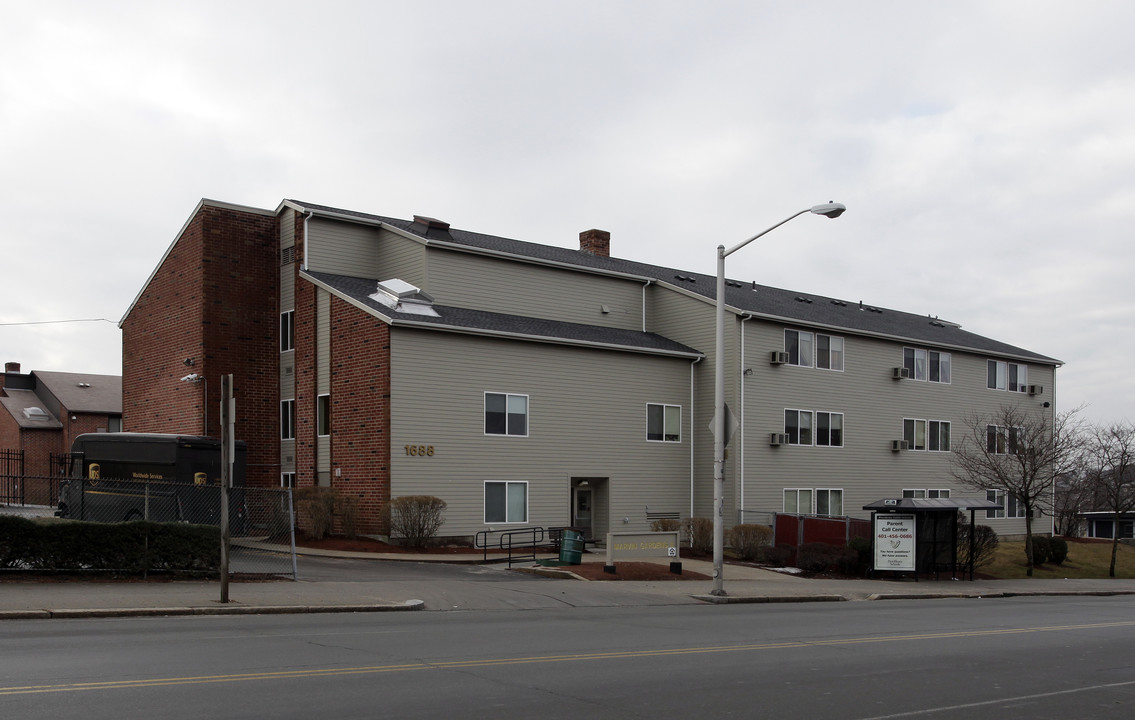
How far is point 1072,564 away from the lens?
39.9 metres

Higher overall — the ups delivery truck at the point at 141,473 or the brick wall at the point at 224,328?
the brick wall at the point at 224,328

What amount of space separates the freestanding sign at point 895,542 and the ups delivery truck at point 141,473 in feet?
56.3

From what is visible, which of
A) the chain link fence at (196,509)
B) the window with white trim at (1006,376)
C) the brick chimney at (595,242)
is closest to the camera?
the chain link fence at (196,509)

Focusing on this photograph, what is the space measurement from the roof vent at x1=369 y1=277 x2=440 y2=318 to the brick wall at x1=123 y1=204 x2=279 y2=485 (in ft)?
16.2

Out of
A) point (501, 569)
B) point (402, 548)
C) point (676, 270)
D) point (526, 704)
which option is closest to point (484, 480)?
point (402, 548)

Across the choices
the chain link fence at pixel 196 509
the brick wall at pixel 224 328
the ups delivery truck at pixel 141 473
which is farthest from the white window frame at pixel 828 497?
the ups delivery truck at pixel 141 473

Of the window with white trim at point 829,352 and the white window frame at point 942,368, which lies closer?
the window with white trim at point 829,352

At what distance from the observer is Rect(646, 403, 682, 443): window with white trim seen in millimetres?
35406

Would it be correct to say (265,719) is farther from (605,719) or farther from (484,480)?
(484,480)

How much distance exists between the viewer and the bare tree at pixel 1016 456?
36000 mm

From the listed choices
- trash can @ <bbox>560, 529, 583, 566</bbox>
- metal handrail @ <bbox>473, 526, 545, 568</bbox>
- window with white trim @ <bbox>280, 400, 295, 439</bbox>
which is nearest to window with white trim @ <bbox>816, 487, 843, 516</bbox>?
metal handrail @ <bbox>473, 526, 545, 568</bbox>

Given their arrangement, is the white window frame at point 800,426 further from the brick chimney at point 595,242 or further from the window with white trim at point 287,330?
the window with white trim at point 287,330

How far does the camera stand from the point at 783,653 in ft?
41.3

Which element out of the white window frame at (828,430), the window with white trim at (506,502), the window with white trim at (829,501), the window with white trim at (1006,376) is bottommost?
the window with white trim at (829,501)
